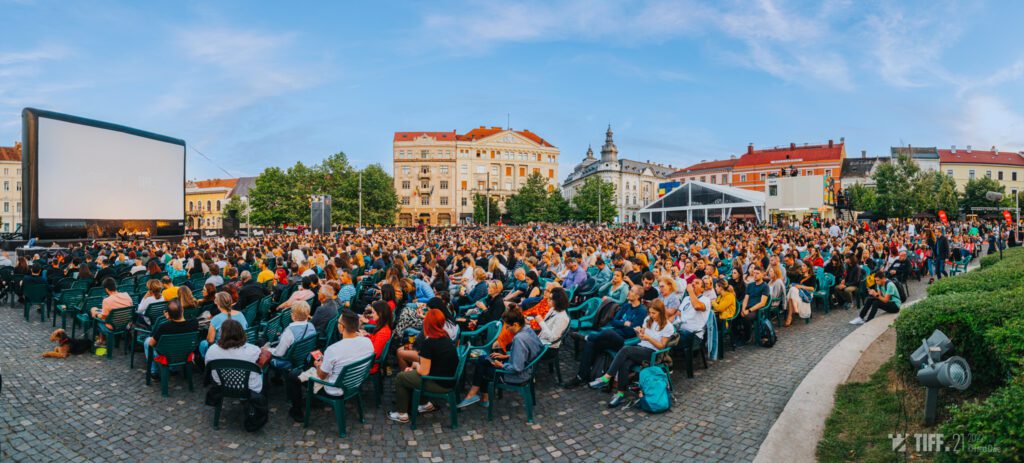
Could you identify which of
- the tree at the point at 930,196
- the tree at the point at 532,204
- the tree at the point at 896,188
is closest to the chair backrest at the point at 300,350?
the tree at the point at 896,188

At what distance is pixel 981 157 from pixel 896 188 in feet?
174

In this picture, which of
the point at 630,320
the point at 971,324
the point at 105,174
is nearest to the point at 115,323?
the point at 630,320

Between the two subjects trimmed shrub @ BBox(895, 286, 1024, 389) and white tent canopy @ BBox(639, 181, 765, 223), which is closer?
trimmed shrub @ BBox(895, 286, 1024, 389)

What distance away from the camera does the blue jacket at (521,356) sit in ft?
17.2

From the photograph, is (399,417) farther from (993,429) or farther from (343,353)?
(993,429)

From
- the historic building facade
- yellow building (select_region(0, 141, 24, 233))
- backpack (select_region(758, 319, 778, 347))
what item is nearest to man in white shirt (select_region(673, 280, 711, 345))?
backpack (select_region(758, 319, 778, 347))

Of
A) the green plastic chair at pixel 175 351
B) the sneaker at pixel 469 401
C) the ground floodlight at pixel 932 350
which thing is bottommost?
the sneaker at pixel 469 401

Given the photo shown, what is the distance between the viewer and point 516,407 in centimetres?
562

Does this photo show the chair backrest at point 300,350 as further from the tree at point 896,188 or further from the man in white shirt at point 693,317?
the tree at point 896,188

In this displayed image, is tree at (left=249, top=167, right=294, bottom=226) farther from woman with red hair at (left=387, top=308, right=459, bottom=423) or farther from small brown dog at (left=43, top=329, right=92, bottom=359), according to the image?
woman with red hair at (left=387, top=308, right=459, bottom=423)

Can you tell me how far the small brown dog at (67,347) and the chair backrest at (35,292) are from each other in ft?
11.3

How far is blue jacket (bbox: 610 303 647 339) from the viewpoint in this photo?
21.3 ft

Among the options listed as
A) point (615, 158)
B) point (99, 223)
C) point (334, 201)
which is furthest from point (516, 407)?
point (615, 158)

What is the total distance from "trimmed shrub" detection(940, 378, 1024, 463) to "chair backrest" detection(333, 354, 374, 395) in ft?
15.2
